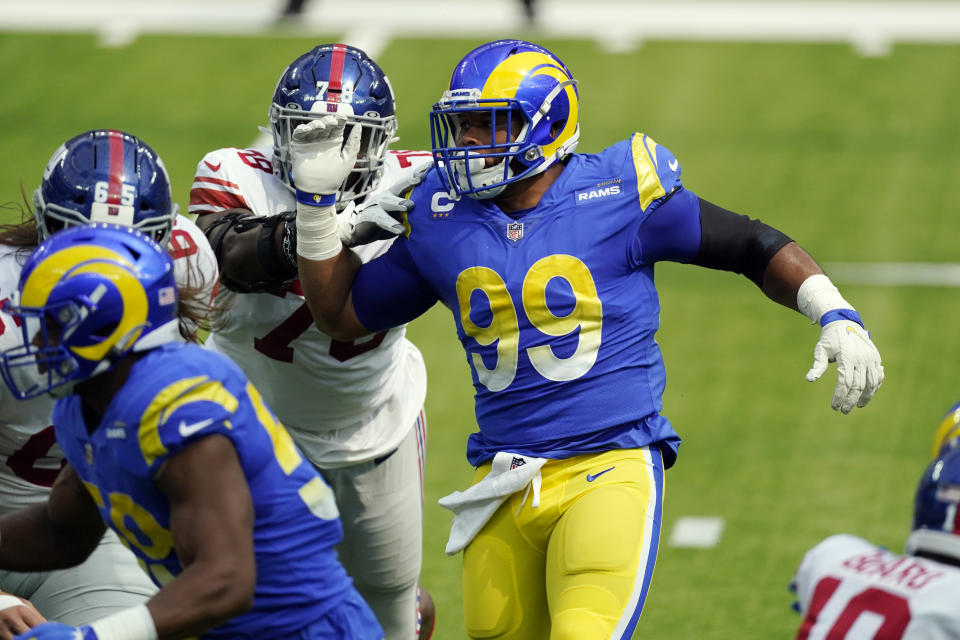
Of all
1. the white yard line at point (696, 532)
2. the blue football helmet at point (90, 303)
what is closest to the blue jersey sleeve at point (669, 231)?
the blue football helmet at point (90, 303)

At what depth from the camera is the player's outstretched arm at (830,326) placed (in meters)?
4.13

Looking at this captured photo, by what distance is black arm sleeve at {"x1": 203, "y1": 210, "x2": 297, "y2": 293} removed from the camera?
173 inches

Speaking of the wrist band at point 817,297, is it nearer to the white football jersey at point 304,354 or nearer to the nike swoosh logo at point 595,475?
the nike swoosh logo at point 595,475

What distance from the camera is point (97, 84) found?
38.4ft

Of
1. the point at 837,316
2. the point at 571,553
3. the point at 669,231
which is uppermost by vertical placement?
the point at 669,231

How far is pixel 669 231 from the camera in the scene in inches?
166

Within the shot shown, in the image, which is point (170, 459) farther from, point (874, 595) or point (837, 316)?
point (837, 316)

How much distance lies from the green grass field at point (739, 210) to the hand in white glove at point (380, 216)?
1.95 m

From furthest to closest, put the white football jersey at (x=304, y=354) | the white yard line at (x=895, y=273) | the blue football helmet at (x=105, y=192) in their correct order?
the white yard line at (x=895, y=273), the white football jersey at (x=304, y=354), the blue football helmet at (x=105, y=192)

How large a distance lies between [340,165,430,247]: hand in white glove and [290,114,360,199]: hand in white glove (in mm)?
113

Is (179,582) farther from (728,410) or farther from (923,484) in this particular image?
(728,410)

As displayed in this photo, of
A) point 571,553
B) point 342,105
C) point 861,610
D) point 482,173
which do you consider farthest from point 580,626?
point 342,105

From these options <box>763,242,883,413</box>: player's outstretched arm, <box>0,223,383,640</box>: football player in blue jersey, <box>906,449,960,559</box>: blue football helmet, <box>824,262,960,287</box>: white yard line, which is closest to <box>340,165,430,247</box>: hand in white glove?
<box>763,242,883,413</box>: player's outstretched arm

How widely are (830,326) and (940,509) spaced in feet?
4.63
